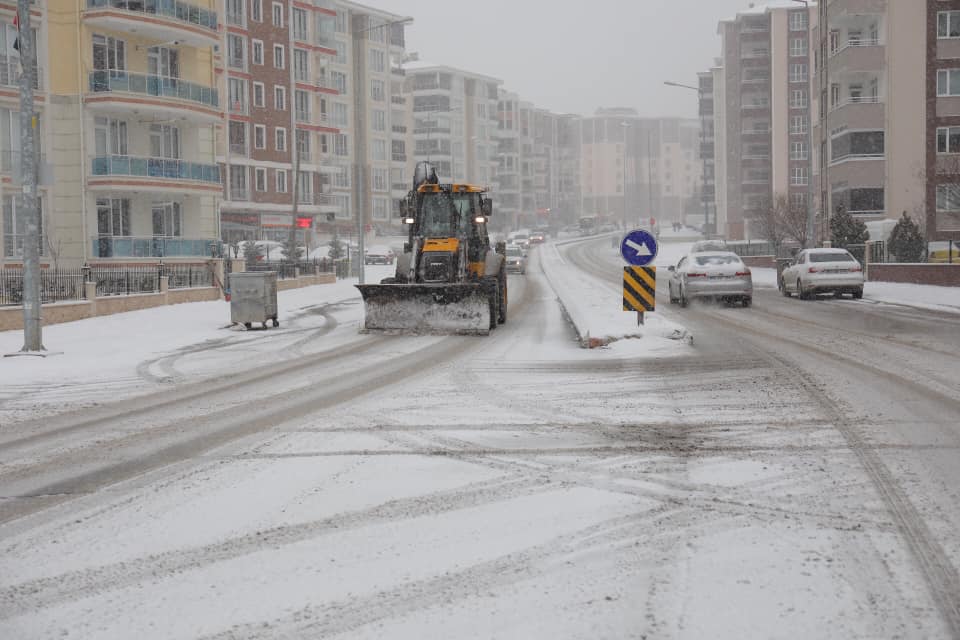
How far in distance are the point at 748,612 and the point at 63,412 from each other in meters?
9.26

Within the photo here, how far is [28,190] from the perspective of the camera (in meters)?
19.3

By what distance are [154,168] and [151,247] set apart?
291 cm

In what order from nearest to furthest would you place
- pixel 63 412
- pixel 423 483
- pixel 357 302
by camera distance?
pixel 423 483 < pixel 63 412 < pixel 357 302

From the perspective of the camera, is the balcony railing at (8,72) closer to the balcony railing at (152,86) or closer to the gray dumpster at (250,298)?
the balcony railing at (152,86)

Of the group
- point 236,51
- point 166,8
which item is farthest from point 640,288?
point 236,51

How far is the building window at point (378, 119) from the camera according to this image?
342 ft

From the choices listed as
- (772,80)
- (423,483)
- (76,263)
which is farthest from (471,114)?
(423,483)

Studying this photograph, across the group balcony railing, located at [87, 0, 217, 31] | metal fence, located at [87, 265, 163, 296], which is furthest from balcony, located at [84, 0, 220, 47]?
metal fence, located at [87, 265, 163, 296]

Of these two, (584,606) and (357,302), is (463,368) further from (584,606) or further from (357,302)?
(357,302)

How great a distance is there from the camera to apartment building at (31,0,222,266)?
3922 centimetres

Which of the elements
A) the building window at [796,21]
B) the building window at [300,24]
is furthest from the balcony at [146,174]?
the building window at [796,21]

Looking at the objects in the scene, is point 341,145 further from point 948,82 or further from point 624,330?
point 624,330

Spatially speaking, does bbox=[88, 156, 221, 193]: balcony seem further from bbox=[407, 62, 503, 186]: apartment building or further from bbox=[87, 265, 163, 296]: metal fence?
bbox=[407, 62, 503, 186]: apartment building

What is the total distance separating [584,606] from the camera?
507cm
